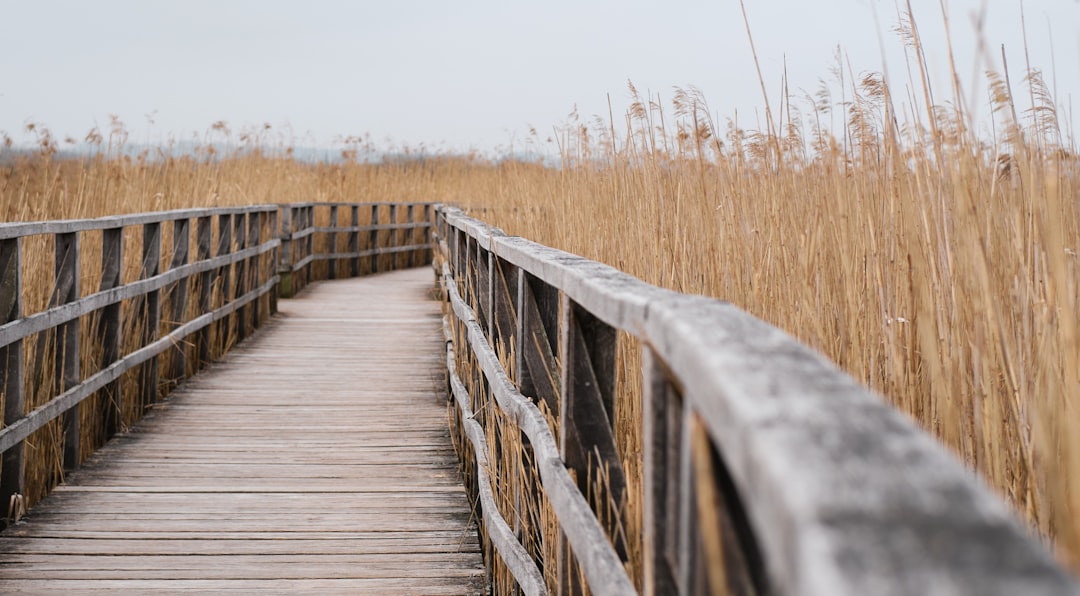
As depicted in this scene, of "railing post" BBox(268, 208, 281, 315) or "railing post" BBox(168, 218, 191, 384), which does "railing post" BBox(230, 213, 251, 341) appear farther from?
"railing post" BBox(168, 218, 191, 384)

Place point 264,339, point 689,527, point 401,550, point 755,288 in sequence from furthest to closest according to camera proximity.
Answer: point 264,339, point 401,550, point 755,288, point 689,527

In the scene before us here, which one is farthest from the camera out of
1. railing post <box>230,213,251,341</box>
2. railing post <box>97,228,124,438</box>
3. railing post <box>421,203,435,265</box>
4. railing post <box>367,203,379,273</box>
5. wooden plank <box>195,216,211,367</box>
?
railing post <box>421,203,435,265</box>

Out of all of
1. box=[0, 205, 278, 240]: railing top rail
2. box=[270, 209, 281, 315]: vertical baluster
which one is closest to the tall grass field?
box=[0, 205, 278, 240]: railing top rail

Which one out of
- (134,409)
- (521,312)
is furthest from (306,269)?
(521,312)

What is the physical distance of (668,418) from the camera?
116 cm

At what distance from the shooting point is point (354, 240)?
47.9 ft

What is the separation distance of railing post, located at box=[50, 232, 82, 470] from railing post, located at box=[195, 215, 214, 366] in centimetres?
243

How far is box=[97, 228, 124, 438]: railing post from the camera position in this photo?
4.79m

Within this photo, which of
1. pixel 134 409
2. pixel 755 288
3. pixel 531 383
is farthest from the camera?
pixel 134 409

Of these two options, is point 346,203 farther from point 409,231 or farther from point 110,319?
point 110,319

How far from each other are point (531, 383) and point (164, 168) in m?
7.02

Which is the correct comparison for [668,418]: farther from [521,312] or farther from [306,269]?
[306,269]

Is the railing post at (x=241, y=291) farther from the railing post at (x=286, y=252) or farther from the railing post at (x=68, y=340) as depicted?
the railing post at (x=68, y=340)

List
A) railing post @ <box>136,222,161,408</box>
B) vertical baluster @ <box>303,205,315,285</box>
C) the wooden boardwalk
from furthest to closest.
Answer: vertical baluster @ <box>303,205,315,285</box>, railing post @ <box>136,222,161,408</box>, the wooden boardwalk
